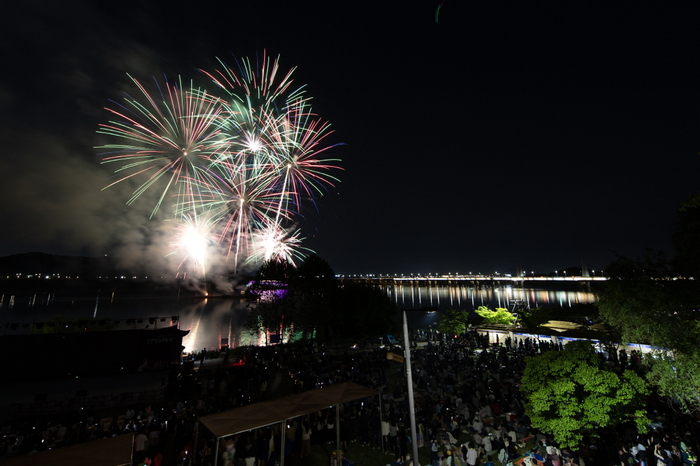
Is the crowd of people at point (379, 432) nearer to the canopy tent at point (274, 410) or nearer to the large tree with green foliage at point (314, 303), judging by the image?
the canopy tent at point (274, 410)

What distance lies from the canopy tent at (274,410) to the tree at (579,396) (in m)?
5.59

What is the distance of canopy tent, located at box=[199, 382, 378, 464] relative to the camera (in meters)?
8.99

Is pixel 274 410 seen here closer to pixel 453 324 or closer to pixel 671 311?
pixel 671 311

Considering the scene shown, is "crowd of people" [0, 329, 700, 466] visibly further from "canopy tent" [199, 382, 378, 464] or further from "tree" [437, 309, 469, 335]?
"tree" [437, 309, 469, 335]

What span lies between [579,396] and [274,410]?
9.51 m

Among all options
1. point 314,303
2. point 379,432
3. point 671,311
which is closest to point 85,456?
point 379,432

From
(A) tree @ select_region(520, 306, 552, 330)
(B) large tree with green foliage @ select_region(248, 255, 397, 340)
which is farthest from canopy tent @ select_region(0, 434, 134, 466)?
(A) tree @ select_region(520, 306, 552, 330)

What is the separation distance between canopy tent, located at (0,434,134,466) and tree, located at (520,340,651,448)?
451 inches

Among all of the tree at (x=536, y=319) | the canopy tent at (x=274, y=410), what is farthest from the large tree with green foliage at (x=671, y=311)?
the tree at (x=536, y=319)

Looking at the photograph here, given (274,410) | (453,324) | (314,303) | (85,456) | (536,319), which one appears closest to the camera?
(85,456)

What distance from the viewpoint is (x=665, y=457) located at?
30.1ft

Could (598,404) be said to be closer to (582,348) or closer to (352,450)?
(582,348)

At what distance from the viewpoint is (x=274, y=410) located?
397 inches

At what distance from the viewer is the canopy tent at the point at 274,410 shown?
8.99 metres
